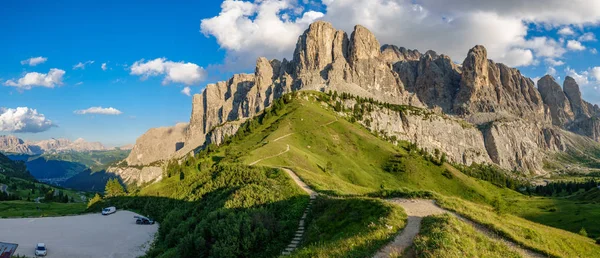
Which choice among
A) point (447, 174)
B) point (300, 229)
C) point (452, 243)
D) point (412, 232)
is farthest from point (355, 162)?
point (452, 243)

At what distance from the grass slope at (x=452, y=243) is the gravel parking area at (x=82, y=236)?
39.4 m

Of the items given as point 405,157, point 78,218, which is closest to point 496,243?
point 78,218

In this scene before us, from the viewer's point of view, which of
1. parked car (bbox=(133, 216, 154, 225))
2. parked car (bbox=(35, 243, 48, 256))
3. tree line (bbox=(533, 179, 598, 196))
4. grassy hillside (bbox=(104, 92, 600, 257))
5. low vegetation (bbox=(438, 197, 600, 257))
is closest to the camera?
low vegetation (bbox=(438, 197, 600, 257))

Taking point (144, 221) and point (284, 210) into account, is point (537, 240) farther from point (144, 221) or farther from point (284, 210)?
point (144, 221)

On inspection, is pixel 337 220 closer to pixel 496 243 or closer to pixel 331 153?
pixel 496 243

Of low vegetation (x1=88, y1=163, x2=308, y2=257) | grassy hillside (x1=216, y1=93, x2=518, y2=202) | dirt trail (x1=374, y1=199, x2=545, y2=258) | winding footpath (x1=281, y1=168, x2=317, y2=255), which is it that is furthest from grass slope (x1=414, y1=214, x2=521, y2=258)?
grassy hillside (x1=216, y1=93, x2=518, y2=202)

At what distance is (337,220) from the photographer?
26.8 m

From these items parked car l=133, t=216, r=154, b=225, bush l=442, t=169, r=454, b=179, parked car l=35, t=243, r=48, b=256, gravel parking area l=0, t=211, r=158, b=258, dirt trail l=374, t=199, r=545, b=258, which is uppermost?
dirt trail l=374, t=199, r=545, b=258

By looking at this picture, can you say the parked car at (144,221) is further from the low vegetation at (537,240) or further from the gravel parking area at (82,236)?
the low vegetation at (537,240)

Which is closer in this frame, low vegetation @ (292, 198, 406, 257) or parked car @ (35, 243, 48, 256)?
low vegetation @ (292, 198, 406, 257)

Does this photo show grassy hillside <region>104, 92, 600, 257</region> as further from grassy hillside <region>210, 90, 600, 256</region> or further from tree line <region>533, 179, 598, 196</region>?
tree line <region>533, 179, 598, 196</region>

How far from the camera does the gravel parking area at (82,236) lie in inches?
1670

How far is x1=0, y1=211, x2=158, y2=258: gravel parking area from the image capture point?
42406 millimetres

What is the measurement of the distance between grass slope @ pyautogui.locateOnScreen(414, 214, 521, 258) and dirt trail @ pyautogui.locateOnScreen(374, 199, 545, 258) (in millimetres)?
724
